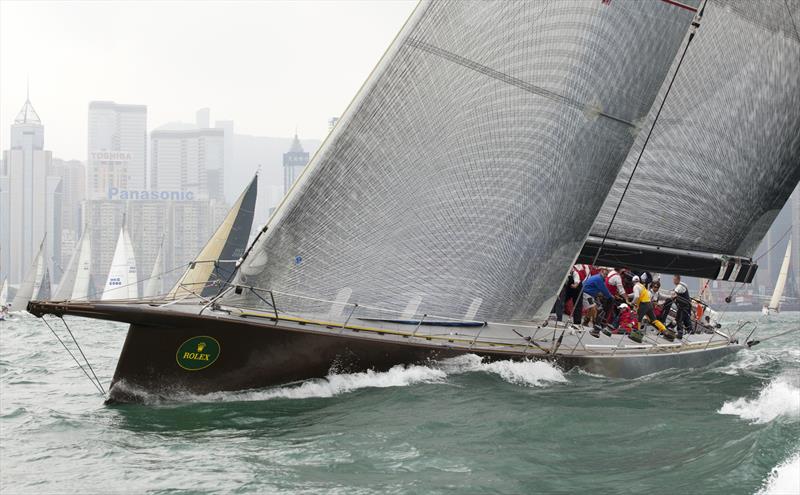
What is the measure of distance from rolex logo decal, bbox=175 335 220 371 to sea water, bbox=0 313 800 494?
354 mm

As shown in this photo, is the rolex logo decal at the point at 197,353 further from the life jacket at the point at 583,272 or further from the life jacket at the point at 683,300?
the life jacket at the point at 683,300

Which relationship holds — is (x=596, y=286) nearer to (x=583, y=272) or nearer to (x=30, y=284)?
(x=583, y=272)

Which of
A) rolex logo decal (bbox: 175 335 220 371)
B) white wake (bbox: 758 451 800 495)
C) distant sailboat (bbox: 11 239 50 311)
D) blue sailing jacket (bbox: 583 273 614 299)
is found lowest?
distant sailboat (bbox: 11 239 50 311)

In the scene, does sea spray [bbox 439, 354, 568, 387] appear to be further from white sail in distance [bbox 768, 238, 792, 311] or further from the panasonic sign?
the panasonic sign

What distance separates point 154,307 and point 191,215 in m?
160

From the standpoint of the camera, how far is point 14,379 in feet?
42.7

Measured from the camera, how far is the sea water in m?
6.40

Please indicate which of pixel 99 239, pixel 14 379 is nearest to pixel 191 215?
pixel 99 239

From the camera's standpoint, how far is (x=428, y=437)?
7574 millimetres

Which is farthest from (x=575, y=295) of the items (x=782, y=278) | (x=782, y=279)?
(x=782, y=279)

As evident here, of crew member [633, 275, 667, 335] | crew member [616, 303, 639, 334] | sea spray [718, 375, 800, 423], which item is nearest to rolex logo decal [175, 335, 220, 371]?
sea spray [718, 375, 800, 423]

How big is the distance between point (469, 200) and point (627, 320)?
371cm

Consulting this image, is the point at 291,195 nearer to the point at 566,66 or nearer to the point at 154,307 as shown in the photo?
the point at 154,307

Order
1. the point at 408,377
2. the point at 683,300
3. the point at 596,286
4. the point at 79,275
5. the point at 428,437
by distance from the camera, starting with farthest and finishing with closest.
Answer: the point at 79,275
the point at 683,300
the point at 596,286
the point at 408,377
the point at 428,437
